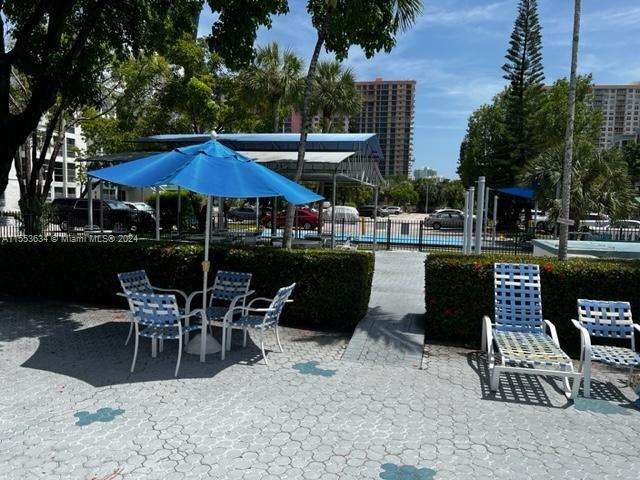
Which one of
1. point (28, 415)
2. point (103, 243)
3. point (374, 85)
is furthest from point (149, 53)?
point (374, 85)

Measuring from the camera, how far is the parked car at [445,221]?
2987 centimetres

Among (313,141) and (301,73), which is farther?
(301,73)

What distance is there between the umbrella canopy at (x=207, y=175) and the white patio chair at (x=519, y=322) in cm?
265

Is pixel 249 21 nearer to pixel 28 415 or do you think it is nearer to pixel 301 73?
pixel 28 415

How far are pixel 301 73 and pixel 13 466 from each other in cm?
2800

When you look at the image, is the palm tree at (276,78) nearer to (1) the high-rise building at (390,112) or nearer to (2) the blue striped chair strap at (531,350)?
(2) the blue striped chair strap at (531,350)

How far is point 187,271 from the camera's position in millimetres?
7449

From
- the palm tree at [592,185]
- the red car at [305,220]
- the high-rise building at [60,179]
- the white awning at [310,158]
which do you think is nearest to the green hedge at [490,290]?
the white awning at [310,158]

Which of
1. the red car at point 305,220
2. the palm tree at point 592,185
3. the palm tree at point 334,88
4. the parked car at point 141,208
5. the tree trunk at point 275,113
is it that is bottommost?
the red car at point 305,220

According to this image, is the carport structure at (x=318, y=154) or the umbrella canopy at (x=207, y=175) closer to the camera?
the umbrella canopy at (x=207, y=175)

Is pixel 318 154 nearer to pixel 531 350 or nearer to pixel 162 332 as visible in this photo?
pixel 162 332

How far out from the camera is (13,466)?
327 centimetres

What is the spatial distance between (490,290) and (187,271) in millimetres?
4304

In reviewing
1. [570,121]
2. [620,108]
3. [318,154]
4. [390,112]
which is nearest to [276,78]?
[318,154]
